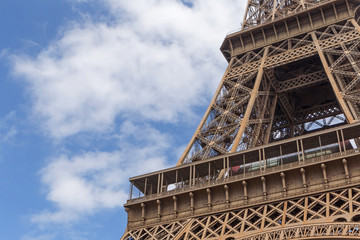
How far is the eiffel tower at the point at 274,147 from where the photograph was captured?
2427 cm

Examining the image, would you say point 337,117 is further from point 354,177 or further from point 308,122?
point 354,177

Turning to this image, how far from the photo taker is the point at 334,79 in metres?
32.6

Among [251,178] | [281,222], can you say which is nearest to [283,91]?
[251,178]

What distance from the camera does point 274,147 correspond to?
27578 millimetres

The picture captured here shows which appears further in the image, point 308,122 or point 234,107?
point 308,122

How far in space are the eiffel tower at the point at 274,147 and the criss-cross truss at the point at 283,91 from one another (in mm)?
81

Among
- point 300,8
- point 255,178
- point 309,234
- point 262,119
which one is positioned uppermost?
point 300,8

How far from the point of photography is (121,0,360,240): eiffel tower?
2427 centimetres

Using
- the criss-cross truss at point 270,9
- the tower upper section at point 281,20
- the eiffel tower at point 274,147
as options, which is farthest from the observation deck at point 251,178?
the criss-cross truss at point 270,9

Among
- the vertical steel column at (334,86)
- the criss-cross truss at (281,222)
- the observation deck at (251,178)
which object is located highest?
the vertical steel column at (334,86)

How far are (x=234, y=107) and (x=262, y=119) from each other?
207 cm

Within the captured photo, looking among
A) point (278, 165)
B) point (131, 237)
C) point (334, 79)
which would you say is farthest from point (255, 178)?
point (334, 79)

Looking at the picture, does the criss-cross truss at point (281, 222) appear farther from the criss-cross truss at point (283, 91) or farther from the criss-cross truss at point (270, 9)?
the criss-cross truss at point (270, 9)

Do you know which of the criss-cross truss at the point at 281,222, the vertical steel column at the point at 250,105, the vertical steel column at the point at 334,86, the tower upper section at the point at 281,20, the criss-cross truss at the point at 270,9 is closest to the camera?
the criss-cross truss at the point at 281,222
